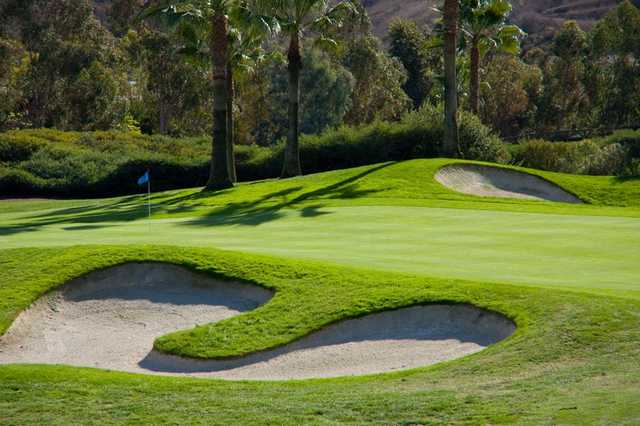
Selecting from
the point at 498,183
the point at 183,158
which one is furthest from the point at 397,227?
the point at 183,158

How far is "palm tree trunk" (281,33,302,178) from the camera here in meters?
42.5

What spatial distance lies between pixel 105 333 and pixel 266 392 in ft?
16.2

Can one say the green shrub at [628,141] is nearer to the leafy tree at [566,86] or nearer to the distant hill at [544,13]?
the leafy tree at [566,86]

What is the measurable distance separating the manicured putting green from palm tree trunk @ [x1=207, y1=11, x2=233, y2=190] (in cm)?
1234

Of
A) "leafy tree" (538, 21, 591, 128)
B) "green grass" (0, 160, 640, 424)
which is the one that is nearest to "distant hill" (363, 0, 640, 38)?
"leafy tree" (538, 21, 591, 128)

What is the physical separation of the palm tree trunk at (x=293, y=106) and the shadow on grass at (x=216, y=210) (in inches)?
211

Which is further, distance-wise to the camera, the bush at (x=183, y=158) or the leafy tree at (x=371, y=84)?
the leafy tree at (x=371, y=84)

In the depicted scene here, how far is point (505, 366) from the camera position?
1162 centimetres

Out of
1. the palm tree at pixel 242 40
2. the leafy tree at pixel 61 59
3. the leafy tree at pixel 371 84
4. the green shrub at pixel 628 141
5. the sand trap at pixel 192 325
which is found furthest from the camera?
the leafy tree at pixel 371 84

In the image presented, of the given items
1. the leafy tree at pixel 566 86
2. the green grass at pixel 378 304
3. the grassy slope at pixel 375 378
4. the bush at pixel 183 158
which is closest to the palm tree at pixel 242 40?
the bush at pixel 183 158

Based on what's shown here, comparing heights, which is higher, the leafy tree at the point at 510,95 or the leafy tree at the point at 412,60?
the leafy tree at the point at 412,60

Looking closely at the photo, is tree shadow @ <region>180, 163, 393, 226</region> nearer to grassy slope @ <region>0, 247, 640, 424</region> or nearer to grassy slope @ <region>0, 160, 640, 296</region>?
grassy slope @ <region>0, 160, 640, 296</region>

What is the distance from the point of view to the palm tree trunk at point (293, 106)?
4253cm

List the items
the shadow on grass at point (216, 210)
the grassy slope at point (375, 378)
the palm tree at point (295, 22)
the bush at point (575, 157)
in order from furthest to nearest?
the bush at point (575, 157) < the palm tree at point (295, 22) < the shadow on grass at point (216, 210) < the grassy slope at point (375, 378)
